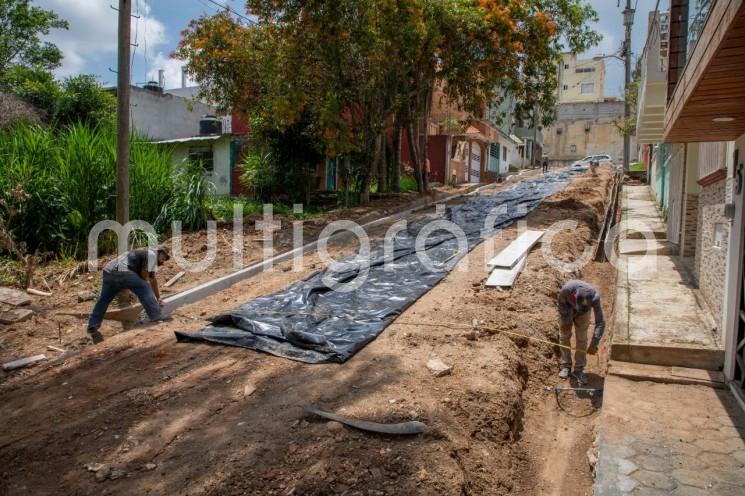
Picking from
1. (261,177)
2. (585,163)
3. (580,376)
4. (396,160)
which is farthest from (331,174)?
(585,163)

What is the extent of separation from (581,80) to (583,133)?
14944mm

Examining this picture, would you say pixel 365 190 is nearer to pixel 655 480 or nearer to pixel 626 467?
pixel 626 467

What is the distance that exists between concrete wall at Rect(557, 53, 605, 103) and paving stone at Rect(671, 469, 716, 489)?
212 feet

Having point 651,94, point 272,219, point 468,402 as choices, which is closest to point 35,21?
point 272,219

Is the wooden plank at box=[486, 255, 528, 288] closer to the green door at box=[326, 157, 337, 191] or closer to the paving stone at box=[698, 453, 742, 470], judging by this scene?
the paving stone at box=[698, 453, 742, 470]

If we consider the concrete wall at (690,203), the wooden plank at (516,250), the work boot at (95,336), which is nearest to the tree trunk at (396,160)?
the wooden plank at (516,250)

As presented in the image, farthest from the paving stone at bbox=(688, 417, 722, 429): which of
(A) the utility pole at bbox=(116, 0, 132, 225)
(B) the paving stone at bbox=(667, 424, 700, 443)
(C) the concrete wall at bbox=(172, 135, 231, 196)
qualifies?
(C) the concrete wall at bbox=(172, 135, 231, 196)

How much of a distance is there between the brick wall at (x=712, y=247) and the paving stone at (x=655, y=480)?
3283 mm

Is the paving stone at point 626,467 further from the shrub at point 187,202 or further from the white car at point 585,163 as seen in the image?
the white car at point 585,163

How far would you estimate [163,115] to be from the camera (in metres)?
27.2

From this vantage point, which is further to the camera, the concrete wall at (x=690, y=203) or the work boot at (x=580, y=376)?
the concrete wall at (x=690, y=203)

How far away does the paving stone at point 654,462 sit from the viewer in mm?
3955

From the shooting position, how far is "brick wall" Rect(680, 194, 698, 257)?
9953 mm

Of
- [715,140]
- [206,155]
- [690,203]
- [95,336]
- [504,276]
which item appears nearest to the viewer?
[715,140]
